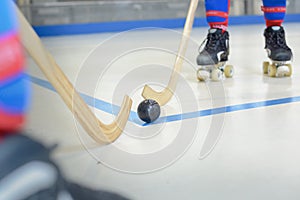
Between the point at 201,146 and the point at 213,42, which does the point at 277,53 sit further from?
A: the point at 201,146

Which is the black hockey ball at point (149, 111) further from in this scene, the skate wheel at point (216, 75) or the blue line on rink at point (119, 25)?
the blue line on rink at point (119, 25)

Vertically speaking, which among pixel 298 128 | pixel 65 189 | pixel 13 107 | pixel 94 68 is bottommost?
pixel 94 68

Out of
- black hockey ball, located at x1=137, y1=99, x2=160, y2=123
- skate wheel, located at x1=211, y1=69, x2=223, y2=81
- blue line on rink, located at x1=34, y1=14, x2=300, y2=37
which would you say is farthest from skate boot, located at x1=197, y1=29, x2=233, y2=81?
blue line on rink, located at x1=34, y1=14, x2=300, y2=37

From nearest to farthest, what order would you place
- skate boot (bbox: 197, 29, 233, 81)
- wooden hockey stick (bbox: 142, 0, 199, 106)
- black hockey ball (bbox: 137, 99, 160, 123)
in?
black hockey ball (bbox: 137, 99, 160, 123), wooden hockey stick (bbox: 142, 0, 199, 106), skate boot (bbox: 197, 29, 233, 81)

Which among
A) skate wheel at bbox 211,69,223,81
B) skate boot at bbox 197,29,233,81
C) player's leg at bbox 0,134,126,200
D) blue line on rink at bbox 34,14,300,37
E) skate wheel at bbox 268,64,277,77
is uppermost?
player's leg at bbox 0,134,126,200

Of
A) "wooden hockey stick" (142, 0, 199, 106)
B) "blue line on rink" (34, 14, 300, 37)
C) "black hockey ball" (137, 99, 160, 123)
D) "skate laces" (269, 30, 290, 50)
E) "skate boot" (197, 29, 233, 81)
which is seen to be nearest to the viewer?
"black hockey ball" (137, 99, 160, 123)

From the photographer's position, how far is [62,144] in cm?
88

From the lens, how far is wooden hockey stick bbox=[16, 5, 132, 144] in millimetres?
585

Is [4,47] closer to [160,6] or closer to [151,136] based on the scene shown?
[151,136]

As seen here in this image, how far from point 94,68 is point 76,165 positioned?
4.10 ft

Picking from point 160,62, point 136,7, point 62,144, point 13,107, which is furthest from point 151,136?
point 136,7

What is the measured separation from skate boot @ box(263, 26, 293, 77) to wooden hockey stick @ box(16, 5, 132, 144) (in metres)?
0.77

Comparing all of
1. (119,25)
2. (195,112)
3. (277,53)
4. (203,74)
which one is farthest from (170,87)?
(119,25)

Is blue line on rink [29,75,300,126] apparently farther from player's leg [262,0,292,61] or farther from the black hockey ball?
player's leg [262,0,292,61]
